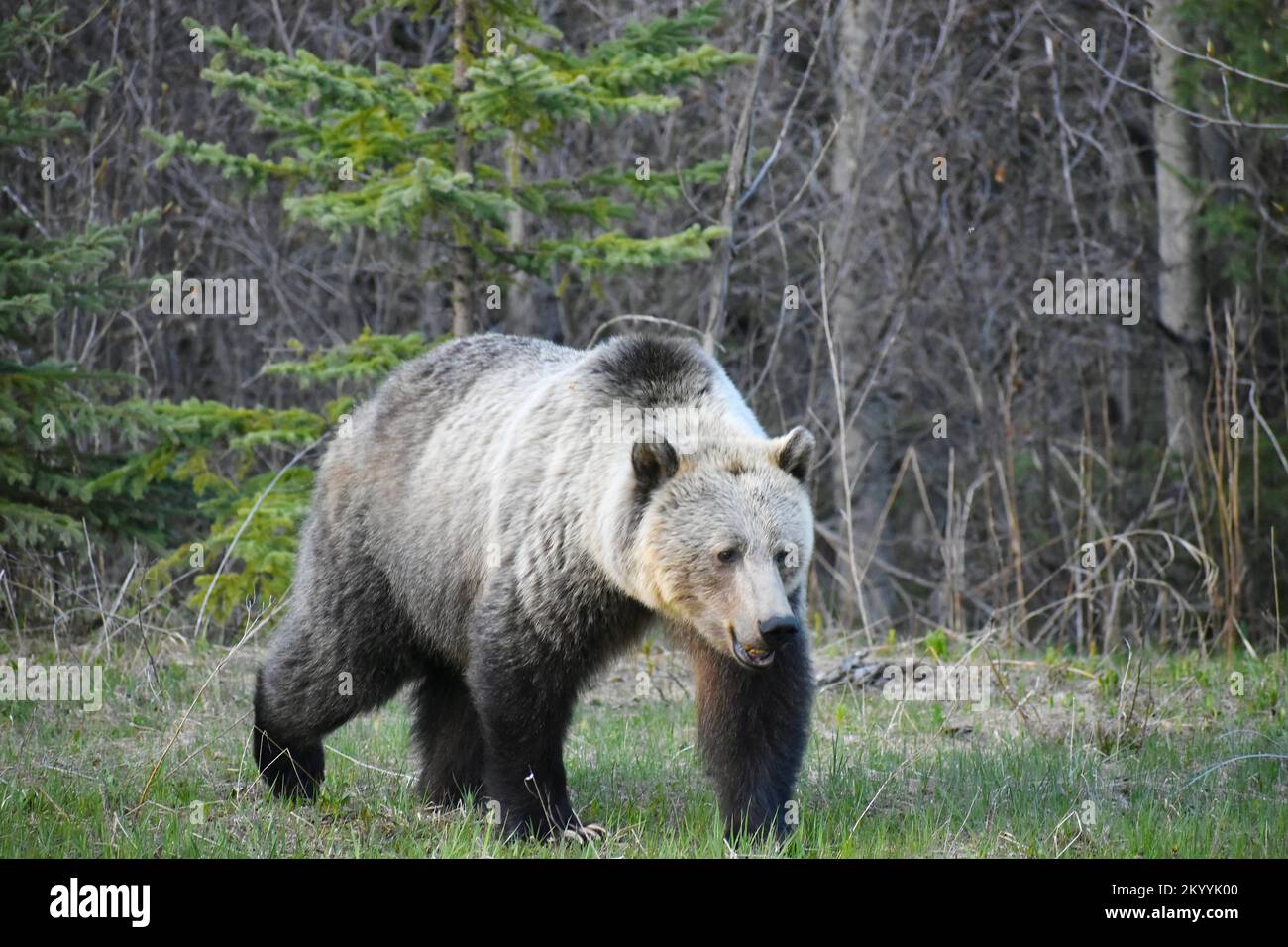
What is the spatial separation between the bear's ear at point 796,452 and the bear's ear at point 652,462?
36 cm

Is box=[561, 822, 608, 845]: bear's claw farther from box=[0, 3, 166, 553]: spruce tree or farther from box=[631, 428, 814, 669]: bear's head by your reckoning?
box=[0, 3, 166, 553]: spruce tree

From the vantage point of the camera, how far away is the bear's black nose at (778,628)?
15.5 ft

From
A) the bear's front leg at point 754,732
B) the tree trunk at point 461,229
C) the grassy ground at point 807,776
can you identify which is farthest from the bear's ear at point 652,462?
the tree trunk at point 461,229

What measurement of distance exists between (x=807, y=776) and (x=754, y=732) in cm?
128

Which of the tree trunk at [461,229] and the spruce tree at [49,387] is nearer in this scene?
the spruce tree at [49,387]

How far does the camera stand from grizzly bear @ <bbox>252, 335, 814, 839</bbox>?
5074 millimetres

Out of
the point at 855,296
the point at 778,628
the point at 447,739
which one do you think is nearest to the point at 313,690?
the point at 447,739

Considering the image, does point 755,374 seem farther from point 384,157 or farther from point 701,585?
point 701,585

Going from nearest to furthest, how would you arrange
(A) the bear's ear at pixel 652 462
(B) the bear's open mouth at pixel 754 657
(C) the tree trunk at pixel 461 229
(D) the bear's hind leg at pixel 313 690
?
1. (B) the bear's open mouth at pixel 754 657
2. (A) the bear's ear at pixel 652 462
3. (D) the bear's hind leg at pixel 313 690
4. (C) the tree trunk at pixel 461 229

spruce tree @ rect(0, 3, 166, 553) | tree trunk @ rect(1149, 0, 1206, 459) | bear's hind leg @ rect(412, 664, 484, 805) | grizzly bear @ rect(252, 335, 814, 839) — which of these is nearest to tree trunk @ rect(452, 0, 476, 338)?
spruce tree @ rect(0, 3, 166, 553)

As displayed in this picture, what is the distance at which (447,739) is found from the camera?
6.38m

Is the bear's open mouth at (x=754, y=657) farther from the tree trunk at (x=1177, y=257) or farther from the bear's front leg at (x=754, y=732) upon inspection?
the tree trunk at (x=1177, y=257)
